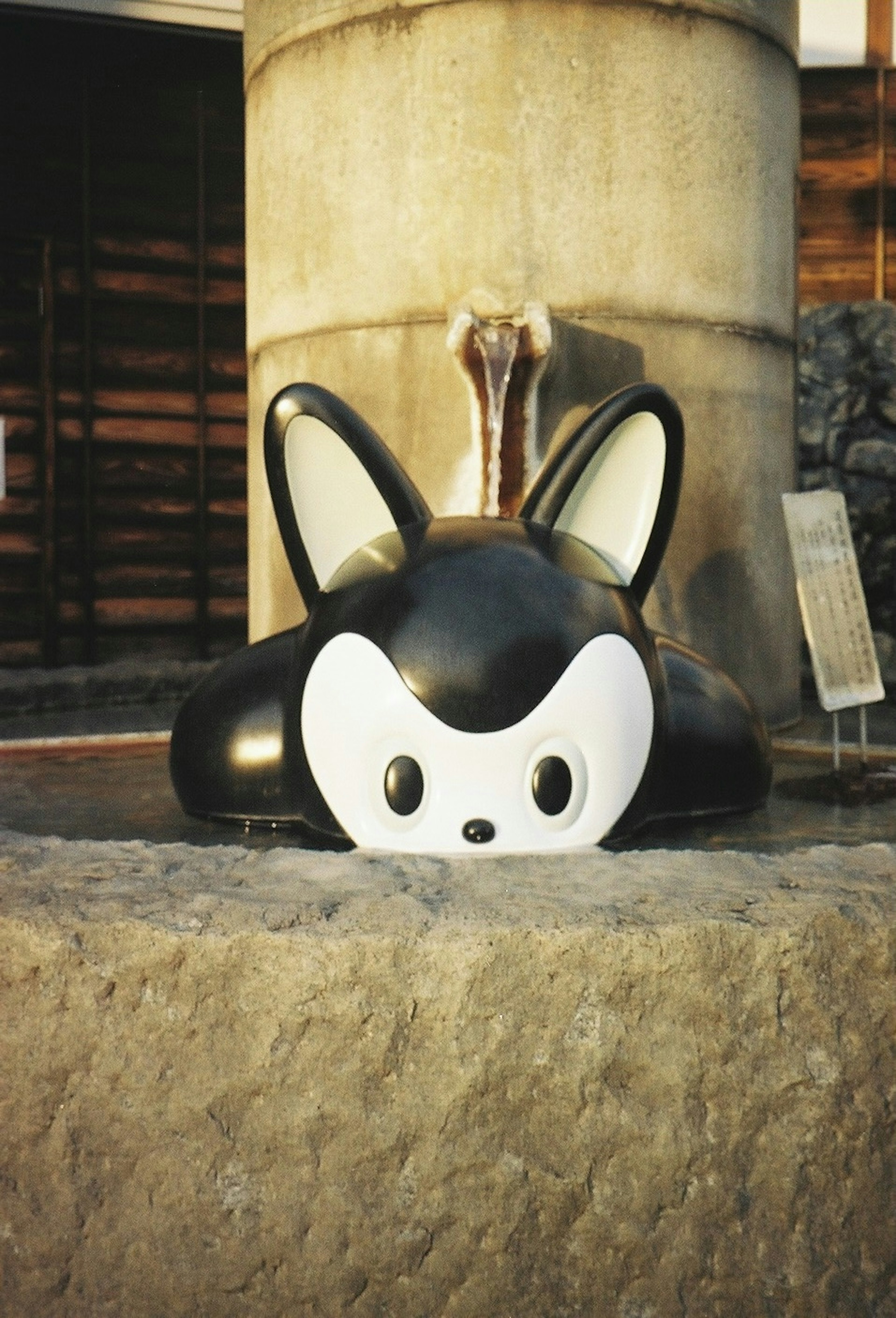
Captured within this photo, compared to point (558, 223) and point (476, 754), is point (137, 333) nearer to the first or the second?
point (558, 223)

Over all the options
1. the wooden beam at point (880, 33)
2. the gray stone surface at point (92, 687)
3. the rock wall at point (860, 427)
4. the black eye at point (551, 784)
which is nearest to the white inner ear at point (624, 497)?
the black eye at point (551, 784)

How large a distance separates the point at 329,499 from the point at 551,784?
74 centimetres

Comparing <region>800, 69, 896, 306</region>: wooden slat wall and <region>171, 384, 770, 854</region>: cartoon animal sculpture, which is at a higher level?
<region>800, 69, 896, 306</region>: wooden slat wall

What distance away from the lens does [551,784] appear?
2.14 meters

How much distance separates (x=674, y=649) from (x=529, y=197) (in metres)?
1.55

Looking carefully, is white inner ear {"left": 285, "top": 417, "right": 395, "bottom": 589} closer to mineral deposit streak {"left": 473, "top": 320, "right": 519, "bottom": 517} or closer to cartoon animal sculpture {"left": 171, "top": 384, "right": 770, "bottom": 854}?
cartoon animal sculpture {"left": 171, "top": 384, "right": 770, "bottom": 854}

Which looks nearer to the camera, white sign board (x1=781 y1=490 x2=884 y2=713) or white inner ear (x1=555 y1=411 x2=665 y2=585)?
white inner ear (x1=555 y1=411 x2=665 y2=585)

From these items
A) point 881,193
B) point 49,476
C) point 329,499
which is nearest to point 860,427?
point 881,193

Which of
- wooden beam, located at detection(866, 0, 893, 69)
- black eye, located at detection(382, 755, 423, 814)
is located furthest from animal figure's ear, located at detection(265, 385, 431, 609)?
wooden beam, located at detection(866, 0, 893, 69)

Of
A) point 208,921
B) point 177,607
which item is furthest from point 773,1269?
point 177,607

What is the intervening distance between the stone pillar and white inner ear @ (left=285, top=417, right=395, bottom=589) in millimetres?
1110

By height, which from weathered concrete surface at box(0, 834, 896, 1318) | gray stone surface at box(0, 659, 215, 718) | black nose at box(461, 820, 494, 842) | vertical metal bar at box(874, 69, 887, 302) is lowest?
weathered concrete surface at box(0, 834, 896, 1318)

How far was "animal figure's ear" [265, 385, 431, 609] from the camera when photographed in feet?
8.10

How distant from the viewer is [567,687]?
213cm
